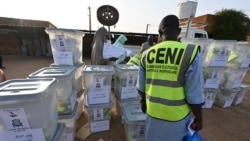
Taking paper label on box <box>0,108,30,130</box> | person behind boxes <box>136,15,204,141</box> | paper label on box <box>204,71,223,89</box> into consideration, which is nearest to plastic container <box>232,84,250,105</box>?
paper label on box <box>204,71,223,89</box>

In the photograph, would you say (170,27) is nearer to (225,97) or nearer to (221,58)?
(221,58)

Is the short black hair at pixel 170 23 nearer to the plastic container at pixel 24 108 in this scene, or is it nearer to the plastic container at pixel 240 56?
the plastic container at pixel 24 108

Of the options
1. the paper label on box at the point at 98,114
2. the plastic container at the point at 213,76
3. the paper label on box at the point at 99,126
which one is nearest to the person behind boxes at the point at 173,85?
the paper label on box at the point at 98,114

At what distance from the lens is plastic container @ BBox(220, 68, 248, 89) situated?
3129 mm

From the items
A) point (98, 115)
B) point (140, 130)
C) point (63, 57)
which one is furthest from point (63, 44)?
point (140, 130)

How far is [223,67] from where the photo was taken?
9.68 ft

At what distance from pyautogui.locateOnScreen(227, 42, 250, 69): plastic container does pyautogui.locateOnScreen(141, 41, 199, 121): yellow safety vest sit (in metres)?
2.71

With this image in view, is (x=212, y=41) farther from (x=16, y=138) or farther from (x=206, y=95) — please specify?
(x=16, y=138)

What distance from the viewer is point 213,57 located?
2.94 m

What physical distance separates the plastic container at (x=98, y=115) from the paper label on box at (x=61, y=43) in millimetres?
829

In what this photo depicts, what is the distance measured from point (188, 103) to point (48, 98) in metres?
1.05

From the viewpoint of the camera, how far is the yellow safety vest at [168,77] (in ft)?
3.28

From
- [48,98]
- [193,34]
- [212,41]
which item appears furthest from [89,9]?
[48,98]

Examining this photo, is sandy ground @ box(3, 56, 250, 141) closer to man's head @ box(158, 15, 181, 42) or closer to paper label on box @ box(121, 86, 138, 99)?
paper label on box @ box(121, 86, 138, 99)
